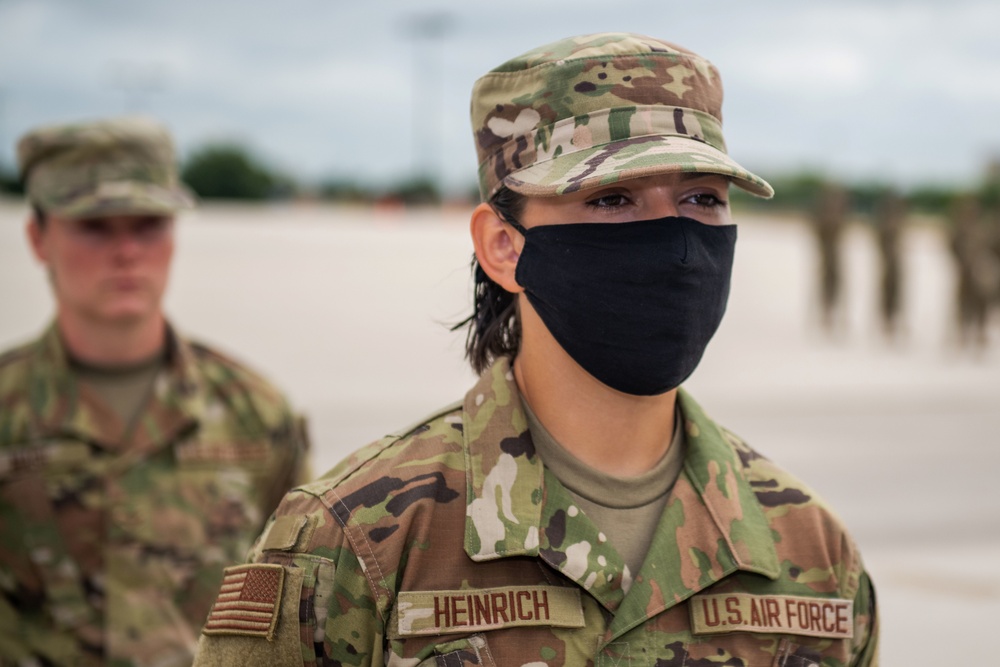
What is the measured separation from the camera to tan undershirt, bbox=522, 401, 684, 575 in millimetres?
2092

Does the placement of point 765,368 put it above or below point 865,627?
below

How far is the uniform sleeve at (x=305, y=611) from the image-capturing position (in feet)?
6.41

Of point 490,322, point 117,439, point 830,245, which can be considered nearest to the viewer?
point 490,322

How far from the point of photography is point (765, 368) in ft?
56.4

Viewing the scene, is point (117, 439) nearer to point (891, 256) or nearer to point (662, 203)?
point (662, 203)

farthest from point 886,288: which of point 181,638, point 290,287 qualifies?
point 181,638

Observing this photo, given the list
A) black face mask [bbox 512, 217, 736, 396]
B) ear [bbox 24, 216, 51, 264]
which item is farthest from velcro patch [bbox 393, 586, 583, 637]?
ear [bbox 24, 216, 51, 264]

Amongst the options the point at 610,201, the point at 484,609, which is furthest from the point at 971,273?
the point at 484,609

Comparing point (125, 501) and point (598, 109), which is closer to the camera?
point (598, 109)

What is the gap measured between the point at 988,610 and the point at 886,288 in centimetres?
Answer: 1341

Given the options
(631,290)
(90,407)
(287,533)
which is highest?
(631,290)

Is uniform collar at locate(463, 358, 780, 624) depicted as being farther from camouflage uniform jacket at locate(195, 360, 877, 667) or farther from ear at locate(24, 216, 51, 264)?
ear at locate(24, 216, 51, 264)

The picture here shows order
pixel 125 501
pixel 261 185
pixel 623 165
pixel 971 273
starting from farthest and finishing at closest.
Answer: pixel 261 185 < pixel 971 273 < pixel 125 501 < pixel 623 165

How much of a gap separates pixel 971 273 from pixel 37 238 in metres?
15.4
